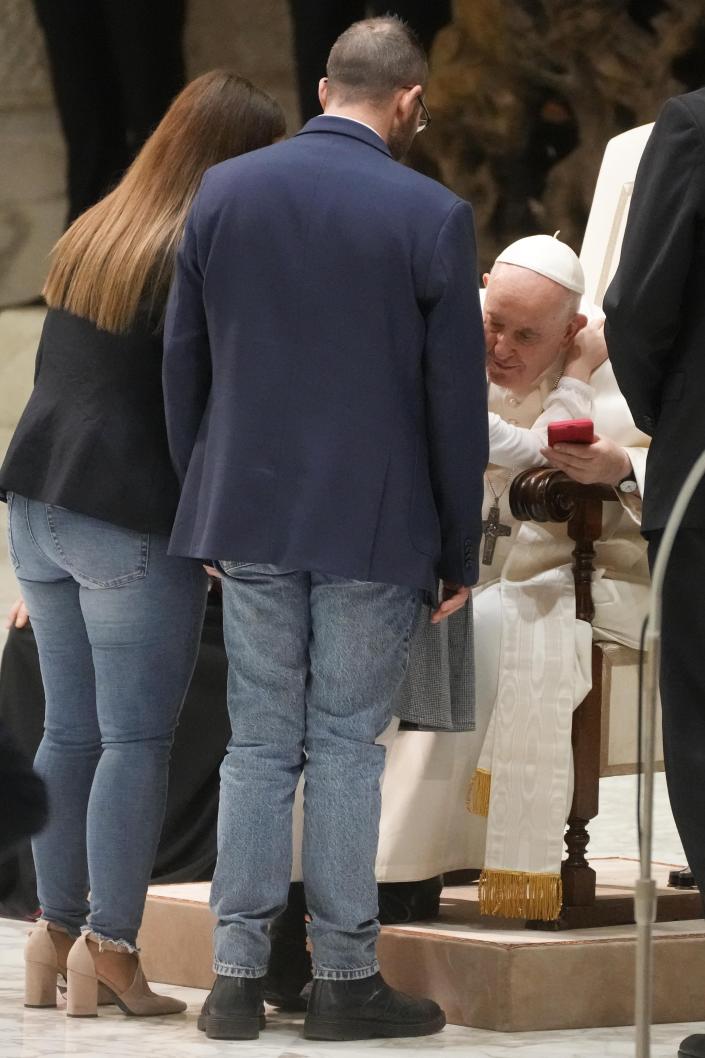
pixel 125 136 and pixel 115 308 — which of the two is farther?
pixel 125 136

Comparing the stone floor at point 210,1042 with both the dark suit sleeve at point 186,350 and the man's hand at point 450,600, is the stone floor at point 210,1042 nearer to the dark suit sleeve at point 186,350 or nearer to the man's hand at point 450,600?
the man's hand at point 450,600

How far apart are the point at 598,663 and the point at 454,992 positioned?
0.69 meters

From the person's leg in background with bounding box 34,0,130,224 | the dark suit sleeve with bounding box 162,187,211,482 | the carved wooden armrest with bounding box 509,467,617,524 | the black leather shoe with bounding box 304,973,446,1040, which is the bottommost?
the black leather shoe with bounding box 304,973,446,1040

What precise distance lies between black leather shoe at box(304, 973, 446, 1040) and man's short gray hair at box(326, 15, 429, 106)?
154 centimetres

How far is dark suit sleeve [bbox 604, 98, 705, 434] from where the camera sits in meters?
2.71

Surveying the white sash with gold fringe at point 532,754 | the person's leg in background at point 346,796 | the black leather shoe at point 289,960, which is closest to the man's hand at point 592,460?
the white sash with gold fringe at point 532,754

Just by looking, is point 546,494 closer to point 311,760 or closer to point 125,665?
point 311,760

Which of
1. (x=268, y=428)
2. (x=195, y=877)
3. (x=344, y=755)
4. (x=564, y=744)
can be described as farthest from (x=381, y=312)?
(x=195, y=877)

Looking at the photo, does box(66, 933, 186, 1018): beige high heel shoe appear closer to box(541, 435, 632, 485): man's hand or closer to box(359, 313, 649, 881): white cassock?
box(359, 313, 649, 881): white cassock

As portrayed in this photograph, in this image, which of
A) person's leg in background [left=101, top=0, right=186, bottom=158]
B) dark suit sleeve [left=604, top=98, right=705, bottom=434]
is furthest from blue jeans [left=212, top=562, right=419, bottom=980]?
person's leg in background [left=101, top=0, right=186, bottom=158]

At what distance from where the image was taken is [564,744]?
3.30m

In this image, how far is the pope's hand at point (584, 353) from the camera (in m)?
3.56

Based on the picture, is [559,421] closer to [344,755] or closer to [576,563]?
[576,563]

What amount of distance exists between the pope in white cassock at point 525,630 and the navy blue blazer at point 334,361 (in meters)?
0.40
